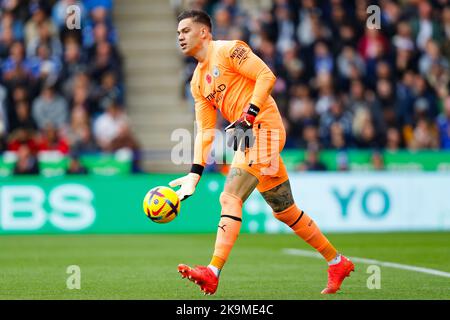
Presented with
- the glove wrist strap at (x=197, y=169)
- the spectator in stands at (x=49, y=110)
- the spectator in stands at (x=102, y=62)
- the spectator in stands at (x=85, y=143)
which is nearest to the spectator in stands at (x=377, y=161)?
the spectator in stands at (x=85, y=143)

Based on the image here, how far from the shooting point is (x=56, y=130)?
804 inches

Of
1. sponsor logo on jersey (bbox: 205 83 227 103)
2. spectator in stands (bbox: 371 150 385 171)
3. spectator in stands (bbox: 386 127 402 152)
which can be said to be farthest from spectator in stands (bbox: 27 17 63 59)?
sponsor logo on jersey (bbox: 205 83 227 103)

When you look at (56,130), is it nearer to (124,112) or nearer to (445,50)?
(124,112)

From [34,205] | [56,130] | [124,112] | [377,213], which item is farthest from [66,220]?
[377,213]

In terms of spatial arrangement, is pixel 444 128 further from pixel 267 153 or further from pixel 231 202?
pixel 231 202

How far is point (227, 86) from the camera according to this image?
966 centimetres

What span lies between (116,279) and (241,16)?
40.2ft

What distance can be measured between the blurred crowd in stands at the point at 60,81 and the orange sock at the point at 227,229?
10199 mm

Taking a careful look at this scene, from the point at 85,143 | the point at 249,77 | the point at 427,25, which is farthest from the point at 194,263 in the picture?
the point at 427,25

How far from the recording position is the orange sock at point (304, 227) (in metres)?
9.75

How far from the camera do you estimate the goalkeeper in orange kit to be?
9.24 m

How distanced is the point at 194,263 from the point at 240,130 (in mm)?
4192

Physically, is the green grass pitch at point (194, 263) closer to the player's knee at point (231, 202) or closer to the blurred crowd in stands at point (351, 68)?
the player's knee at point (231, 202)

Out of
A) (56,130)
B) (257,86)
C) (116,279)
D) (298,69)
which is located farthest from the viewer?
(298,69)
